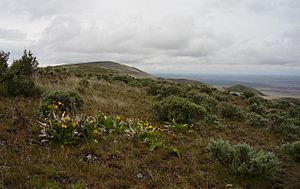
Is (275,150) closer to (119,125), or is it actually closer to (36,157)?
(119,125)

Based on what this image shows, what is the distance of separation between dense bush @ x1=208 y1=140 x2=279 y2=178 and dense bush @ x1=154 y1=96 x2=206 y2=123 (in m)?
3.33

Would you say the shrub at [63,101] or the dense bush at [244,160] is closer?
the dense bush at [244,160]

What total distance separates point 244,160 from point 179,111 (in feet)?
13.2

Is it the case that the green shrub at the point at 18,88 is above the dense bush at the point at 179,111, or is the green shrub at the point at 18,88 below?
above

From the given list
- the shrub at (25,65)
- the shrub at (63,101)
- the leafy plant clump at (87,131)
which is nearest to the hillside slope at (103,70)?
the shrub at (25,65)

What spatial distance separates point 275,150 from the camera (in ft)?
24.6

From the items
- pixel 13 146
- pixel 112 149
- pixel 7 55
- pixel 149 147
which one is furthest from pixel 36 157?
pixel 7 55

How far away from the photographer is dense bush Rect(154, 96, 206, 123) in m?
9.08

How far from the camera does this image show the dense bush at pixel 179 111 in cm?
908

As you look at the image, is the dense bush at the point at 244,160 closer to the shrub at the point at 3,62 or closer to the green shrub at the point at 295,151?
the green shrub at the point at 295,151

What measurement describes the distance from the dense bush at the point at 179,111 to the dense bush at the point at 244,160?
131 inches

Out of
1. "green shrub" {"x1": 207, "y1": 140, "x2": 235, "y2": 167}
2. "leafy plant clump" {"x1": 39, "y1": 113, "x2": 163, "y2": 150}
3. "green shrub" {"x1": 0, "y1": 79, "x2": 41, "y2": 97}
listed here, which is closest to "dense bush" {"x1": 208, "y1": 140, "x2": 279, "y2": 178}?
"green shrub" {"x1": 207, "y1": 140, "x2": 235, "y2": 167}

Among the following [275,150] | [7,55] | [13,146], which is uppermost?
[7,55]

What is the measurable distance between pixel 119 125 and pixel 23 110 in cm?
288
